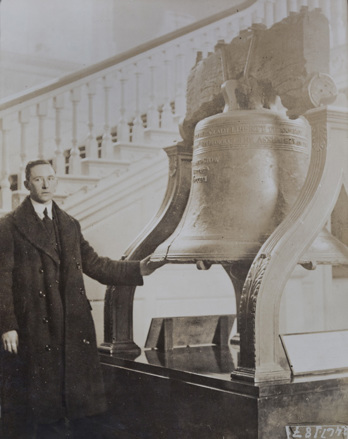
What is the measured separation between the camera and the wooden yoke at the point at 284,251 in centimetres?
237

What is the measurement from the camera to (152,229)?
11.0 ft

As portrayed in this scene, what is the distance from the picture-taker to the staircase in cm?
364

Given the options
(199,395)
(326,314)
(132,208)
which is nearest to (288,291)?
(326,314)

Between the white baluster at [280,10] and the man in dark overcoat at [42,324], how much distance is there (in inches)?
85.9

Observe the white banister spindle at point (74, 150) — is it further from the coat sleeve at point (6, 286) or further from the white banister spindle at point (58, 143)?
the coat sleeve at point (6, 286)

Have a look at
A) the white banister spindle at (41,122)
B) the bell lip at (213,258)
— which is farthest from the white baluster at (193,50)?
the bell lip at (213,258)

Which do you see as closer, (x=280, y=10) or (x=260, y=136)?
(x=260, y=136)

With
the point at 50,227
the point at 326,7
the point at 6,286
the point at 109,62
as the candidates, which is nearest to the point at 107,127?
the point at 109,62

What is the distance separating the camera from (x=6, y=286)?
284cm

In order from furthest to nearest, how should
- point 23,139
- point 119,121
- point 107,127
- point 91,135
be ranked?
point 119,121
point 107,127
point 91,135
point 23,139

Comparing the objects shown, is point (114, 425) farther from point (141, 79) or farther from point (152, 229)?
point (141, 79)

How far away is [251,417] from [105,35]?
Answer: 243 centimetres

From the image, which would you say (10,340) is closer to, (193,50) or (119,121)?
(119,121)

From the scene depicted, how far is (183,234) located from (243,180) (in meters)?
0.37
